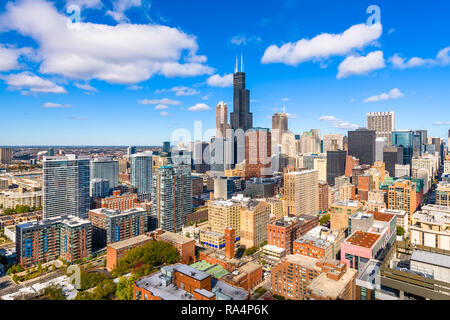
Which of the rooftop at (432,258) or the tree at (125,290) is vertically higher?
the rooftop at (432,258)

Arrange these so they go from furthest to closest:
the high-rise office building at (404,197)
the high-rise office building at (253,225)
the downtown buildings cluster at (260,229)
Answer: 1. the high-rise office building at (404,197)
2. the high-rise office building at (253,225)
3. the downtown buildings cluster at (260,229)

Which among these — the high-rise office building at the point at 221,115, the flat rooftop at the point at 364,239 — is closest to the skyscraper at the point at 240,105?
the high-rise office building at the point at 221,115

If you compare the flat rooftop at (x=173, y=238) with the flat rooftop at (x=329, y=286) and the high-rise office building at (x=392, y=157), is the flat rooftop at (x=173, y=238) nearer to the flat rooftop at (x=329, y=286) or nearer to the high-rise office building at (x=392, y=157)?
the flat rooftop at (x=329, y=286)

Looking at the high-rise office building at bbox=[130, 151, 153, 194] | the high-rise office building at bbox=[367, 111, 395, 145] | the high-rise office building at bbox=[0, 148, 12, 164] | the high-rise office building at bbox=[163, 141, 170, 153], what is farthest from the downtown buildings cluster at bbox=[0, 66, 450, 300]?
the high-rise office building at bbox=[163, 141, 170, 153]

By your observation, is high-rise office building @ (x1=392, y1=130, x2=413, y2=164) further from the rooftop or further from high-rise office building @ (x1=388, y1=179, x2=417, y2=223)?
the rooftop

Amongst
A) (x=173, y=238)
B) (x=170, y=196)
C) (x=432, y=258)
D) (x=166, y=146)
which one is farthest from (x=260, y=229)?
(x=166, y=146)

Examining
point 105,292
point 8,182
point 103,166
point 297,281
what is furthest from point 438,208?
point 8,182
